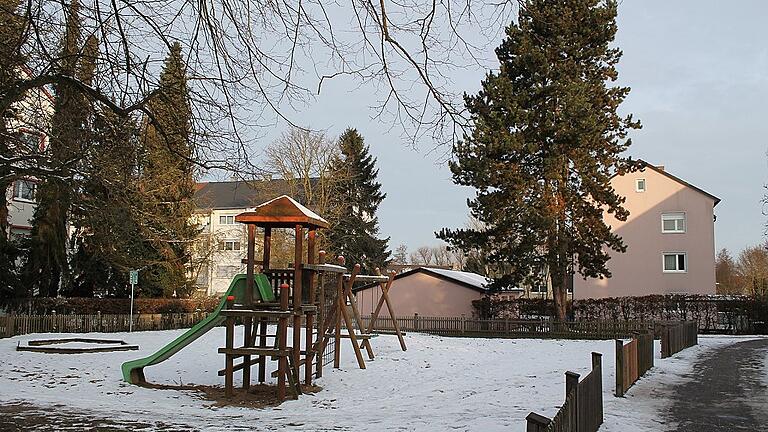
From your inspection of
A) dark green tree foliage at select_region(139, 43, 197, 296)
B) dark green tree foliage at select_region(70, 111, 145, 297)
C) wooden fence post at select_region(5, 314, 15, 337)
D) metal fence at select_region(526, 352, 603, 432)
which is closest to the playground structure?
A: dark green tree foliage at select_region(139, 43, 197, 296)

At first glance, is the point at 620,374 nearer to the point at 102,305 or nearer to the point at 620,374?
the point at 620,374

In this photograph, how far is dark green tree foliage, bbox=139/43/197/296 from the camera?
26.0ft

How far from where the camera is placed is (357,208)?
6022 cm

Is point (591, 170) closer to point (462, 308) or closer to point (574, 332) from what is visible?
point (574, 332)

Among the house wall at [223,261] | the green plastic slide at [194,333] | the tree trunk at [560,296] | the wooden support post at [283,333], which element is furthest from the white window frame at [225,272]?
the wooden support post at [283,333]

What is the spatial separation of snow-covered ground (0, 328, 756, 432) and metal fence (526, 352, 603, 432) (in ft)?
2.23

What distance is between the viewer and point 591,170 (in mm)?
35969

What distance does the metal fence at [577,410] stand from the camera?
213 inches

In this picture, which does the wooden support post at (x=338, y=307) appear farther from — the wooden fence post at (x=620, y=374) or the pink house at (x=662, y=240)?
the pink house at (x=662, y=240)

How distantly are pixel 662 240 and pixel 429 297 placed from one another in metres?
14.3

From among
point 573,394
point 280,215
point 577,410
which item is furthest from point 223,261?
point 573,394

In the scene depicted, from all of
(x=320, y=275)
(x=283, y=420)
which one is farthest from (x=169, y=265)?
(x=283, y=420)

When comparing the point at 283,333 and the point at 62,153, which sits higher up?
the point at 62,153

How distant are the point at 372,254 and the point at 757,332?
26.5 m
